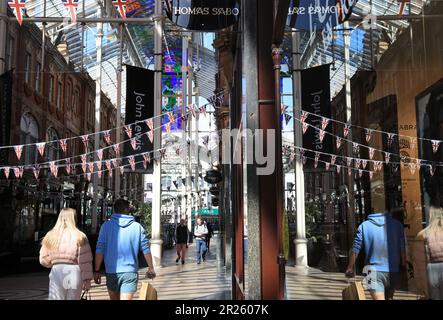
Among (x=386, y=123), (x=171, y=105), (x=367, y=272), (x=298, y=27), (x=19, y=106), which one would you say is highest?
(x=171, y=105)

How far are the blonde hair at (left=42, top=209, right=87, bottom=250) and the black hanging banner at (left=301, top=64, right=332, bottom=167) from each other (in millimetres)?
11066

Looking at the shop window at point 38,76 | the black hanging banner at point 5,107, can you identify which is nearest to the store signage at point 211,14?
the black hanging banner at point 5,107

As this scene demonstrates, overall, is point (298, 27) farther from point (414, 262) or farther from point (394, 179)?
point (394, 179)

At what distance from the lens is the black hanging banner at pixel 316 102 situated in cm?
1459

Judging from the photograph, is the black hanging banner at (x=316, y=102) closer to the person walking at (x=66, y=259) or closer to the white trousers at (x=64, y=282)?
the person walking at (x=66, y=259)

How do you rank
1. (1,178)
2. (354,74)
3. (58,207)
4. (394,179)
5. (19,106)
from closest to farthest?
(394,179), (1,178), (354,74), (19,106), (58,207)

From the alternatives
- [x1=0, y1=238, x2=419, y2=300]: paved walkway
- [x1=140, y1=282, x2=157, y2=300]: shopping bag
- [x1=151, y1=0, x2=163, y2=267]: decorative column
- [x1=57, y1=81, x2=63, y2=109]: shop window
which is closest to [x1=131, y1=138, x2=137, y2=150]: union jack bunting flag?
[x1=151, y1=0, x2=163, y2=267]: decorative column

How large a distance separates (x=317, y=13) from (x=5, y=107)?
13518mm

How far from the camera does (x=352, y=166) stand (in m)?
15.3

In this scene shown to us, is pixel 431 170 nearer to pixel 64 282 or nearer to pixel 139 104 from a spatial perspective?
pixel 64 282

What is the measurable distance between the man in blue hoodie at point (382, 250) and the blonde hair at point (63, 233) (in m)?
Result: 2.46

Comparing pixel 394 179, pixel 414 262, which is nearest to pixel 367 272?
pixel 414 262

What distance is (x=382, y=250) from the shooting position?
4047mm
